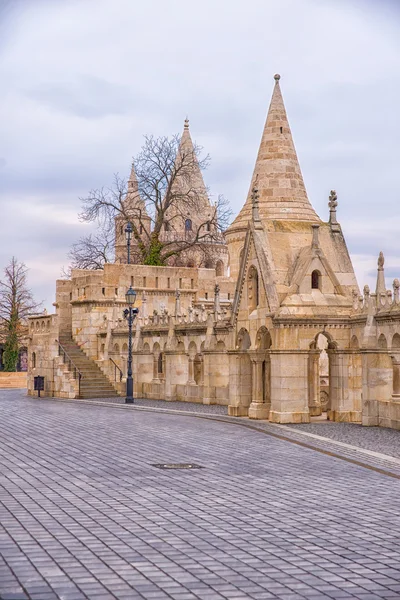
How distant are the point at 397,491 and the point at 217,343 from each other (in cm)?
1780

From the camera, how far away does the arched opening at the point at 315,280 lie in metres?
22.0

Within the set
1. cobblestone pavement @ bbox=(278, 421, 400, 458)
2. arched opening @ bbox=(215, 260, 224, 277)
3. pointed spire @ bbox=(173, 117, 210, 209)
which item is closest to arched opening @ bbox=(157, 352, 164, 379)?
cobblestone pavement @ bbox=(278, 421, 400, 458)

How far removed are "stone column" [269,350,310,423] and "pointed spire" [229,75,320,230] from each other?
21.1 ft

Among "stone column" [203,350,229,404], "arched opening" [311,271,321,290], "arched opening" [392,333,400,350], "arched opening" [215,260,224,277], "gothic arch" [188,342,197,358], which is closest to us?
"arched opening" [392,333,400,350]

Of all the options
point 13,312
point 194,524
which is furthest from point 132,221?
point 194,524

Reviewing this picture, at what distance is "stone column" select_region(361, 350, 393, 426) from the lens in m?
20.4

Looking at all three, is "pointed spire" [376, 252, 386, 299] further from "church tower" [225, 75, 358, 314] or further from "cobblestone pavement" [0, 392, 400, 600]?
"cobblestone pavement" [0, 392, 400, 600]

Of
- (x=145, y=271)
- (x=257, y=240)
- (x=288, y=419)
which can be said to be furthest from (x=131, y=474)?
(x=145, y=271)

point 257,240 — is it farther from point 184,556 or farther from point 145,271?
point 145,271

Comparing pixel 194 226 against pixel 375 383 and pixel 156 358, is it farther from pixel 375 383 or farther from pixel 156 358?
pixel 375 383

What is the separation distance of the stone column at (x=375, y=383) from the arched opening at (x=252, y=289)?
354 cm

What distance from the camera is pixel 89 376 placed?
120 feet

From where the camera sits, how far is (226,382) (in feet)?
94.1

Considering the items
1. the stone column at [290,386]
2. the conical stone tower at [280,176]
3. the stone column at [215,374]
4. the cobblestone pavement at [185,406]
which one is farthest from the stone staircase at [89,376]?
the stone column at [290,386]
